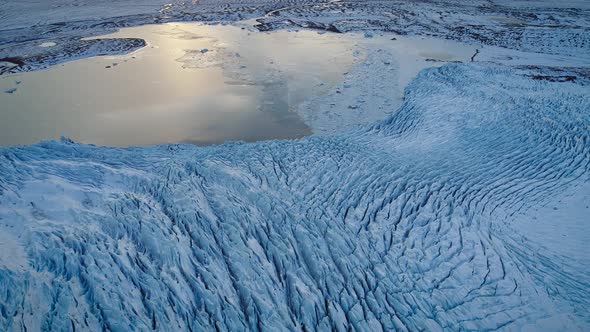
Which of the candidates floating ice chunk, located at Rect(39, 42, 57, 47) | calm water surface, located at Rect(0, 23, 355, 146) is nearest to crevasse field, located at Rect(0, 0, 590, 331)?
calm water surface, located at Rect(0, 23, 355, 146)

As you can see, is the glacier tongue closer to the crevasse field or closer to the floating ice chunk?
the crevasse field

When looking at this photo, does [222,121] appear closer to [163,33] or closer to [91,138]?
[91,138]

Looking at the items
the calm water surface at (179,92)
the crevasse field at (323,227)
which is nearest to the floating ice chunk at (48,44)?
the calm water surface at (179,92)

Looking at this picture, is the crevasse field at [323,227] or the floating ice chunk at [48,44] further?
the floating ice chunk at [48,44]

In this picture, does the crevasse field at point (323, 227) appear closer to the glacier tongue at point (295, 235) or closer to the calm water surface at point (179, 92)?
the glacier tongue at point (295, 235)

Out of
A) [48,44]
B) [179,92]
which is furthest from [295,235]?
[48,44]
